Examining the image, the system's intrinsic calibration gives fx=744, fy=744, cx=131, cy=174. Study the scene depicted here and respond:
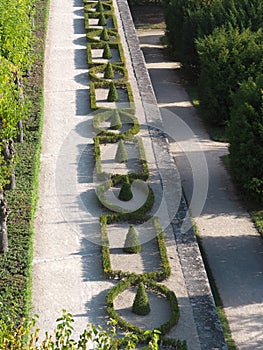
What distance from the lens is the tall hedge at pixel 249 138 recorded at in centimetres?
2014

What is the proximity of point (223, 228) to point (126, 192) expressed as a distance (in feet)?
10.8

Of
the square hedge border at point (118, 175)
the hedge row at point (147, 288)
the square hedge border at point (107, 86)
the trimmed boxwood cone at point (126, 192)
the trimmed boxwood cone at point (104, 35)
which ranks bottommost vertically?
the trimmed boxwood cone at point (104, 35)

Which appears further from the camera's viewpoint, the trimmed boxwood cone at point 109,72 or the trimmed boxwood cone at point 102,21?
the trimmed boxwood cone at point 102,21

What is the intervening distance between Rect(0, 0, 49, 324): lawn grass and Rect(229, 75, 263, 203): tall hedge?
220 inches

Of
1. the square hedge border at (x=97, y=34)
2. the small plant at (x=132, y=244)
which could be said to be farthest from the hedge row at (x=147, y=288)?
the square hedge border at (x=97, y=34)

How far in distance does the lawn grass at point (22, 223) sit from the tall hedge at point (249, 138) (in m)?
5.58

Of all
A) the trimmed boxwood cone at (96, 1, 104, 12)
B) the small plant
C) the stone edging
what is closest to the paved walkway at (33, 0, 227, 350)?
the stone edging

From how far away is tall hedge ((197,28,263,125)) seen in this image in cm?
2511

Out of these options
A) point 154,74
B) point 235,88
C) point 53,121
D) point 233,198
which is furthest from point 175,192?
point 154,74

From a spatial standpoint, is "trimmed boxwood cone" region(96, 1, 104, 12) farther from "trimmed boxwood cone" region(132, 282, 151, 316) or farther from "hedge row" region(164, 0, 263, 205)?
"trimmed boxwood cone" region(132, 282, 151, 316)

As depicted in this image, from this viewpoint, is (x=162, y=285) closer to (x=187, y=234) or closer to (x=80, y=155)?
(x=187, y=234)

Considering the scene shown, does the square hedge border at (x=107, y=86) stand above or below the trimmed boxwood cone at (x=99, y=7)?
above

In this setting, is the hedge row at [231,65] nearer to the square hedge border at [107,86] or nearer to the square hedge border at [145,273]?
the square hedge border at [107,86]

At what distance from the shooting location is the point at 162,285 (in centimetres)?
1566
